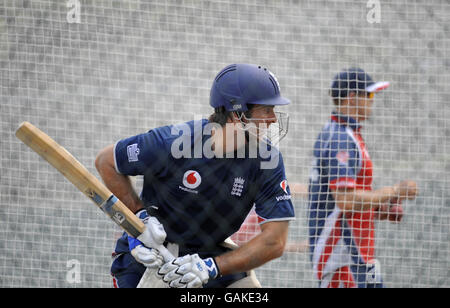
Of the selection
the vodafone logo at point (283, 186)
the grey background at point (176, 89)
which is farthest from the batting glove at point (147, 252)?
the grey background at point (176, 89)

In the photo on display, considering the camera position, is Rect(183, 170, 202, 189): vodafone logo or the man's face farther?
the man's face

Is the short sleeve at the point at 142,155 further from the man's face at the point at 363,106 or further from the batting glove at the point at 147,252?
the man's face at the point at 363,106

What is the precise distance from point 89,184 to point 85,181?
0.07ft

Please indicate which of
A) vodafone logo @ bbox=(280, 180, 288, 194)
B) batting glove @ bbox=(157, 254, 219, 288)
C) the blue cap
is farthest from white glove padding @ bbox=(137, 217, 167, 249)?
the blue cap

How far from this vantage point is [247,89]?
117 inches

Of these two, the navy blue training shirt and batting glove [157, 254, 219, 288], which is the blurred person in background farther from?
batting glove [157, 254, 219, 288]

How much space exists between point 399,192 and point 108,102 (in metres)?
2.54

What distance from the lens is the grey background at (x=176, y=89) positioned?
5.14 m

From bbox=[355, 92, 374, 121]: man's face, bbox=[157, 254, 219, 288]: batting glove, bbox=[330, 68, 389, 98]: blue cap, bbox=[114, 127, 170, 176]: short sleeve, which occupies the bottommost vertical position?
bbox=[157, 254, 219, 288]: batting glove

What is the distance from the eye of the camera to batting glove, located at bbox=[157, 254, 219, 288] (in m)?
2.75

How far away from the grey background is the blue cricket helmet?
246 centimetres

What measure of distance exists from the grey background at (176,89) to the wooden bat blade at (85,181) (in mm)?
2342

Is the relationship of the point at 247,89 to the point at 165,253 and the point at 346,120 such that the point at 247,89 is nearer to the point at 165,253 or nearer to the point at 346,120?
the point at 165,253

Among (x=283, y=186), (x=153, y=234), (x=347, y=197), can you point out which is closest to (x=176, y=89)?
(x=347, y=197)
